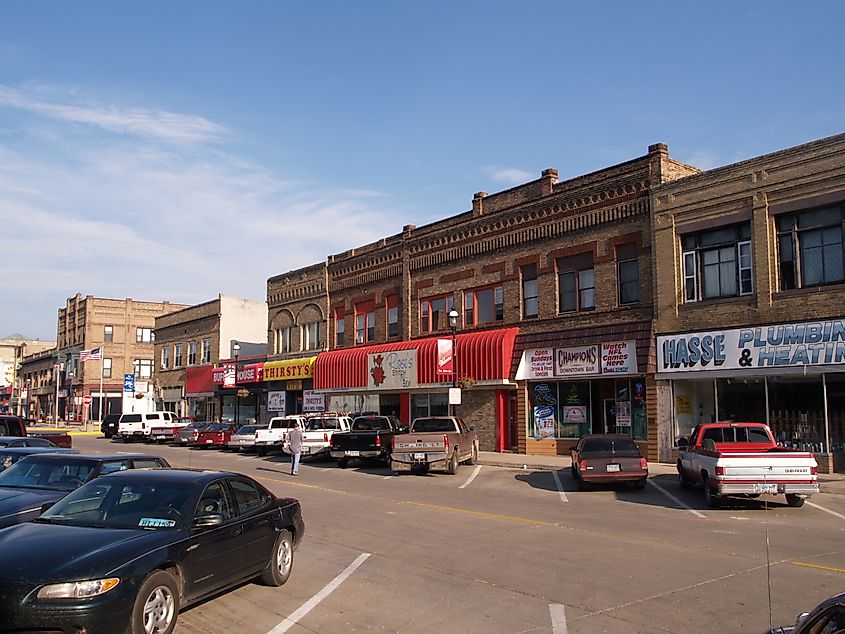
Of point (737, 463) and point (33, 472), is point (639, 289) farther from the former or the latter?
point (33, 472)

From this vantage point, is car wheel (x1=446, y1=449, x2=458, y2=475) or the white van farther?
the white van

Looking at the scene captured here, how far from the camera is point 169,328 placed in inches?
2477

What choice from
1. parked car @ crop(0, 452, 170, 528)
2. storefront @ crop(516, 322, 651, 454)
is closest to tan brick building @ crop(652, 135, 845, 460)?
storefront @ crop(516, 322, 651, 454)

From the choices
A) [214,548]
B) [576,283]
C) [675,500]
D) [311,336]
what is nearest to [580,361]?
[576,283]

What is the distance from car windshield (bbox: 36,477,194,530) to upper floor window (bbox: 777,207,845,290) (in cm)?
2048

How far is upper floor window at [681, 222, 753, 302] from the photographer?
A: 2475 cm

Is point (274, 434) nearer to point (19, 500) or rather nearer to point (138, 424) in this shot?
point (138, 424)

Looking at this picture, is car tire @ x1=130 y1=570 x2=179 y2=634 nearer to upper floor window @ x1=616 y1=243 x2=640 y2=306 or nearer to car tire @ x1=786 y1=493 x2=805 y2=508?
car tire @ x1=786 y1=493 x2=805 y2=508

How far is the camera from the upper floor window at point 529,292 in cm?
3178

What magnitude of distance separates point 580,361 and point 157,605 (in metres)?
Answer: 23.9

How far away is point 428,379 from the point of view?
34.5m

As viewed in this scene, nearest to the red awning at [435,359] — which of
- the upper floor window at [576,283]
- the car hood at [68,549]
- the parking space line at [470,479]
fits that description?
the upper floor window at [576,283]

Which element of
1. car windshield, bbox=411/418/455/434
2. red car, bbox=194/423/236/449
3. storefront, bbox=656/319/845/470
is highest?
storefront, bbox=656/319/845/470

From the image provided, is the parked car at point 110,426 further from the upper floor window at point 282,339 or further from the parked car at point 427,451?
the parked car at point 427,451
